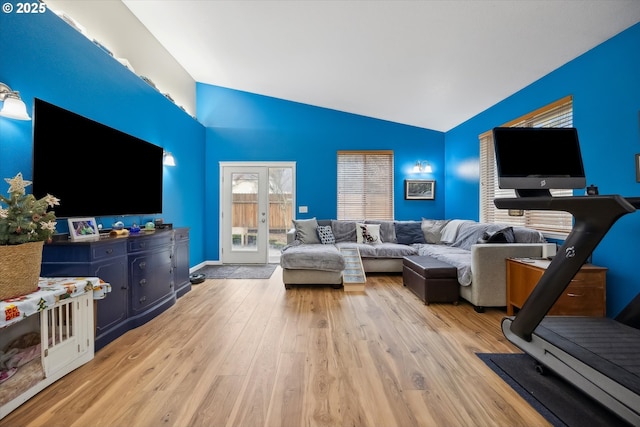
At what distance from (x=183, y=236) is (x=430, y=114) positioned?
4.57 m

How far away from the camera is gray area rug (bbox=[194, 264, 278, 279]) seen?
14.1 feet

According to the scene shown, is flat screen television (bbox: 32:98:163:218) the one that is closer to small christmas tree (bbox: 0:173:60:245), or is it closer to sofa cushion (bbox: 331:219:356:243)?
small christmas tree (bbox: 0:173:60:245)

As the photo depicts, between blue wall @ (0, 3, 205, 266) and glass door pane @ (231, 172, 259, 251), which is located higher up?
blue wall @ (0, 3, 205, 266)

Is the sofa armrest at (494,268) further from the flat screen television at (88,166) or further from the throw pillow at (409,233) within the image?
the flat screen television at (88,166)

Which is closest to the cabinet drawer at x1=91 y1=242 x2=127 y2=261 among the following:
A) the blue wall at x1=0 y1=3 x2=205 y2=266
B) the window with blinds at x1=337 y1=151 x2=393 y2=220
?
the blue wall at x1=0 y1=3 x2=205 y2=266

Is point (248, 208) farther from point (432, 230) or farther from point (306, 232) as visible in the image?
point (432, 230)

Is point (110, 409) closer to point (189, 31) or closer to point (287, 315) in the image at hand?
point (287, 315)

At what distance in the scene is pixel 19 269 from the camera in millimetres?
1500

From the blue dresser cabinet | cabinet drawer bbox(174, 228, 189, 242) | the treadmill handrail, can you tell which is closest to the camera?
the treadmill handrail

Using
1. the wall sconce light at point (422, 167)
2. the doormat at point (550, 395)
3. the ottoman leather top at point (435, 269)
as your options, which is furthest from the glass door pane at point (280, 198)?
the doormat at point (550, 395)

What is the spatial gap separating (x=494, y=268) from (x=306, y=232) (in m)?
2.76

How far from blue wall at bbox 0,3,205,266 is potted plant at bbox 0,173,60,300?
0.54 meters

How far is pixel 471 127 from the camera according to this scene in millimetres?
4527

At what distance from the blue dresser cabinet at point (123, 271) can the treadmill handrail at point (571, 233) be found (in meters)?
2.95
